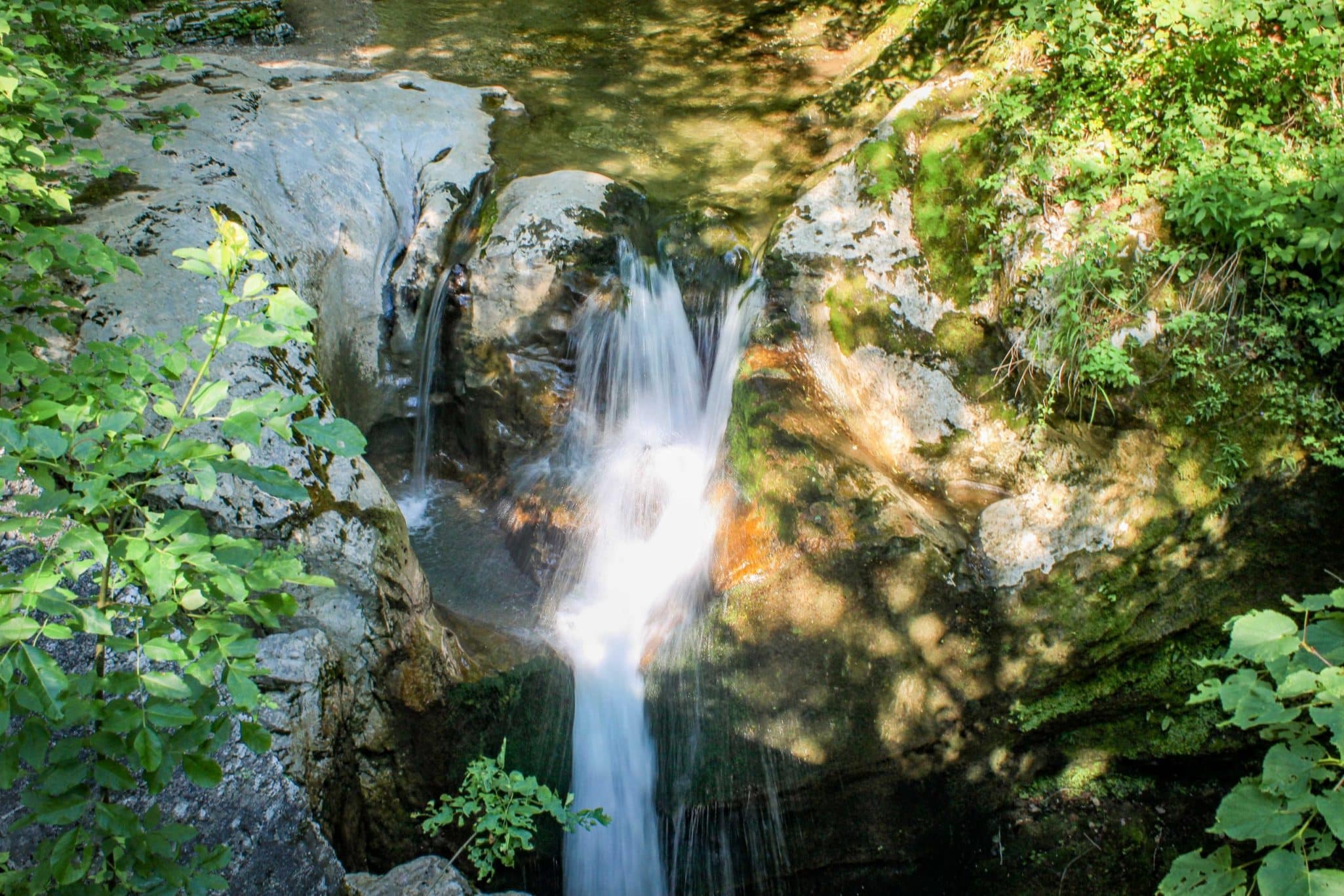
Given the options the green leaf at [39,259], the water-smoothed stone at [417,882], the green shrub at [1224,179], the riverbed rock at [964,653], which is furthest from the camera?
the riverbed rock at [964,653]

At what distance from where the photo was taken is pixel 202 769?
5.25 ft

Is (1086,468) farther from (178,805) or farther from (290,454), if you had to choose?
(178,805)

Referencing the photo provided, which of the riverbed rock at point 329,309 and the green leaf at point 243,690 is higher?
the green leaf at point 243,690

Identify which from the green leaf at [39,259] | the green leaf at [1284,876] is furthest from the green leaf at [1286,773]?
the green leaf at [39,259]

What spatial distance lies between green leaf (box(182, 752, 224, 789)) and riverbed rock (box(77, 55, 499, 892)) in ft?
4.08

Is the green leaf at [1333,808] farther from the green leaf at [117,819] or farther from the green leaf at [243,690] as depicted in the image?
the green leaf at [117,819]

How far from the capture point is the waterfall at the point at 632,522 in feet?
14.0

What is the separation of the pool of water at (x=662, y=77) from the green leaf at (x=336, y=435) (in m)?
4.93

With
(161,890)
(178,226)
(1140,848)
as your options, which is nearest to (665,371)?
(178,226)

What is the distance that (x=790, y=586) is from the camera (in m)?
4.32

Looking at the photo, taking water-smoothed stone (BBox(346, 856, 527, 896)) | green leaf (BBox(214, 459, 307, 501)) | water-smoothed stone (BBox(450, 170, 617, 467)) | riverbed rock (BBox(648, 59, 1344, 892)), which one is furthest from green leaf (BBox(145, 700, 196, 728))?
water-smoothed stone (BBox(450, 170, 617, 467))

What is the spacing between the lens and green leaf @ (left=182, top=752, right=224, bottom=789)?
159 centimetres

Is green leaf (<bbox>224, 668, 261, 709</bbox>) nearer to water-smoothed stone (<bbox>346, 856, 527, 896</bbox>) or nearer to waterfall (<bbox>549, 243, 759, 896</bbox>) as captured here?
water-smoothed stone (<bbox>346, 856, 527, 896</bbox>)

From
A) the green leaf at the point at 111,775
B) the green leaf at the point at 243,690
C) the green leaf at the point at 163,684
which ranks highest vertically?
the green leaf at the point at 163,684
